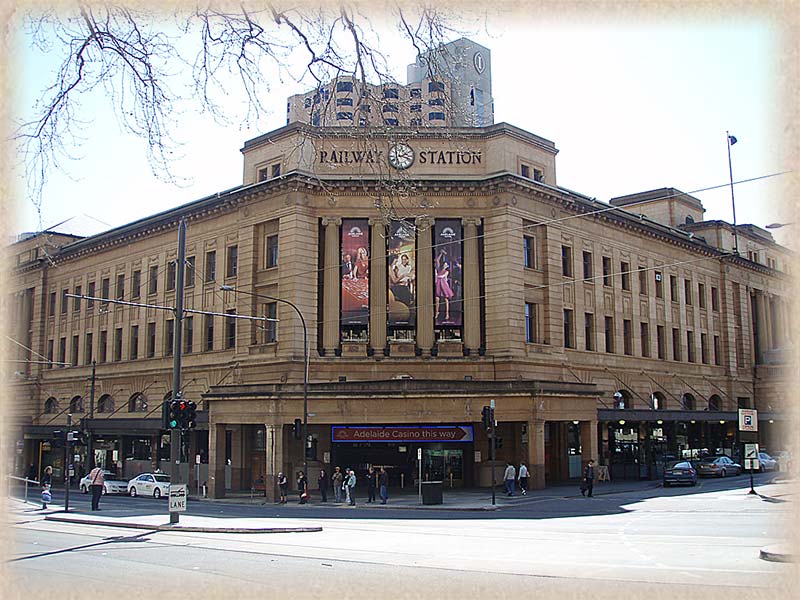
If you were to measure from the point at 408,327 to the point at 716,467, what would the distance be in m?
22.1

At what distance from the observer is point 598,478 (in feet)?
153

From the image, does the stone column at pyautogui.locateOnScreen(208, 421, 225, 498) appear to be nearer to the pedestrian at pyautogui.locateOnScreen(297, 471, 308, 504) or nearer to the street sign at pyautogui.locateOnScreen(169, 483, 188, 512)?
the pedestrian at pyautogui.locateOnScreen(297, 471, 308, 504)

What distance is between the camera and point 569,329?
51219 mm

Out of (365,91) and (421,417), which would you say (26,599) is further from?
(421,417)

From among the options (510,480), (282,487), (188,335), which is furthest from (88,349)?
(510,480)

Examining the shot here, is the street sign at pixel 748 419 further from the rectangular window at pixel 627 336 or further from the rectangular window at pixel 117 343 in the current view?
the rectangular window at pixel 117 343

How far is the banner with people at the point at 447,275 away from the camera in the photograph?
1831 inches

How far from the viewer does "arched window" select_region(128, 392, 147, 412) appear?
5675cm

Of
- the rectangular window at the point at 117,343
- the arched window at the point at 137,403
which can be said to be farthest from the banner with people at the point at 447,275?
the rectangular window at the point at 117,343

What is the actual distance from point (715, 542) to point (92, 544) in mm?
14586

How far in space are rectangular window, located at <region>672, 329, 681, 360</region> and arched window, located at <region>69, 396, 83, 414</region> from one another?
44.7 metres

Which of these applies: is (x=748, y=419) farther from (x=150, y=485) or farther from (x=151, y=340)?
(x=151, y=340)

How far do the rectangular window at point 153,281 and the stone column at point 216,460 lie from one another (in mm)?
15193

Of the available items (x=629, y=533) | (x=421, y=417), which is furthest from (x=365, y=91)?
(x=421, y=417)
